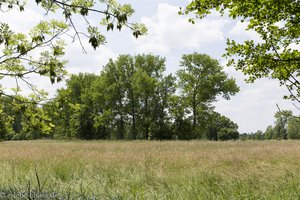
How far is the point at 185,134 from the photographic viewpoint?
1626 inches

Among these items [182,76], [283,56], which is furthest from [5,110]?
[182,76]

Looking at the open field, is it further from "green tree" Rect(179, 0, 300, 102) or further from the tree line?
the tree line

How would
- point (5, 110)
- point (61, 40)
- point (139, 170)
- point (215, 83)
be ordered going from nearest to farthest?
point (61, 40) → point (5, 110) → point (139, 170) → point (215, 83)

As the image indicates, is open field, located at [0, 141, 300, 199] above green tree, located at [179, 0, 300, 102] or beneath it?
beneath

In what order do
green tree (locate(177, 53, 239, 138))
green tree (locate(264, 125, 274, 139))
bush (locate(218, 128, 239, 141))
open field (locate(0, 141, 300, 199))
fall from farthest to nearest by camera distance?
green tree (locate(264, 125, 274, 139)), bush (locate(218, 128, 239, 141)), green tree (locate(177, 53, 239, 138)), open field (locate(0, 141, 300, 199))

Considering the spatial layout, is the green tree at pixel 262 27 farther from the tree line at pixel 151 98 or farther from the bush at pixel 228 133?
the bush at pixel 228 133

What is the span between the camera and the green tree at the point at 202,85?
3978 cm

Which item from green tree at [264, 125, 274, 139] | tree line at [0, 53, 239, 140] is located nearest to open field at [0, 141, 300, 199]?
tree line at [0, 53, 239, 140]

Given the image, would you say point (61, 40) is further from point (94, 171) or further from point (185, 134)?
point (185, 134)

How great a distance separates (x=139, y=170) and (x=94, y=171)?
131 centimetres

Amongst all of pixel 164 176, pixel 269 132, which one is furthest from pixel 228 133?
pixel 164 176

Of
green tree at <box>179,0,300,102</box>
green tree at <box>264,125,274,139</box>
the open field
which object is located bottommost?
the open field

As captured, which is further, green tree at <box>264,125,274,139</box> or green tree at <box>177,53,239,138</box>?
green tree at <box>264,125,274,139</box>

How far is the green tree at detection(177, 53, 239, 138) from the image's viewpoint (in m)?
39.8
